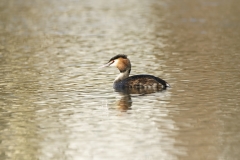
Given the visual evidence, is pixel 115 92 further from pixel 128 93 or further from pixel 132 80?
pixel 132 80

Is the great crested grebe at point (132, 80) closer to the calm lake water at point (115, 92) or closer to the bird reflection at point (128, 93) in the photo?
the bird reflection at point (128, 93)

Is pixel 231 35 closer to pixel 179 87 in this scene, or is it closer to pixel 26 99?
pixel 179 87

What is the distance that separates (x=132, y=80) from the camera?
1877 centimetres

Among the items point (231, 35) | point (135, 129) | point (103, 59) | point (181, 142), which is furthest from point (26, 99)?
point (231, 35)

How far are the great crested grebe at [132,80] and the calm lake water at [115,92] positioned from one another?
31cm

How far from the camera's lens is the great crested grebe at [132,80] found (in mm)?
18375

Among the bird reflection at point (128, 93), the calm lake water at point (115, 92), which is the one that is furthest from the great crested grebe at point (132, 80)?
the calm lake water at point (115, 92)

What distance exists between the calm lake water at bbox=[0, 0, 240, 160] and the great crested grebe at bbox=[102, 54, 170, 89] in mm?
310

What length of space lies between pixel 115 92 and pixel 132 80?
2.13ft

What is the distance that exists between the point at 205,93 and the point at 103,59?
25.6 feet

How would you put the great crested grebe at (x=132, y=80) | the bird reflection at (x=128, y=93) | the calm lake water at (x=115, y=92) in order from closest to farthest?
the calm lake water at (x=115, y=92) < the bird reflection at (x=128, y=93) < the great crested grebe at (x=132, y=80)

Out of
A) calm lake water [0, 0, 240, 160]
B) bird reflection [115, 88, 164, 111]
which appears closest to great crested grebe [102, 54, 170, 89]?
bird reflection [115, 88, 164, 111]

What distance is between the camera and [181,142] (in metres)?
12.6

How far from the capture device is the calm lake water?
12516 mm
